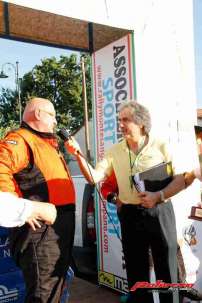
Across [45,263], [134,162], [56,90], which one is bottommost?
[45,263]

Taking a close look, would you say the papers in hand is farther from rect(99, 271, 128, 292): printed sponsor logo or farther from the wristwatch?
rect(99, 271, 128, 292): printed sponsor logo

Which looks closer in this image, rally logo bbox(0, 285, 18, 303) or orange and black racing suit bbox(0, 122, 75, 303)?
orange and black racing suit bbox(0, 122, 75, 303)

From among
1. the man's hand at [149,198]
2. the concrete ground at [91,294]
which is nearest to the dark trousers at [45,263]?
the man's hand at [149,198]

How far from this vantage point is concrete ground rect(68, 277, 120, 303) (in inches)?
151

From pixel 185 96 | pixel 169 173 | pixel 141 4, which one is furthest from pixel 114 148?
pixel 141 4

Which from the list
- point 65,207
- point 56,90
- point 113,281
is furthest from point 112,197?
point 56,90

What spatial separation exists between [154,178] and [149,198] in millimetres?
165

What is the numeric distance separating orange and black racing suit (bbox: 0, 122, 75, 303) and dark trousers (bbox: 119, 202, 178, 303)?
0.57m

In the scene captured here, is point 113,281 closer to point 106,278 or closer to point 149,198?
point 106,278

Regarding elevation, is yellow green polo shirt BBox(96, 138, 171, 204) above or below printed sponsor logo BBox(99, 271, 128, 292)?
above

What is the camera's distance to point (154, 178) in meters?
2.71

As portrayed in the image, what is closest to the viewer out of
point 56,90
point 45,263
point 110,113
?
point 45,263

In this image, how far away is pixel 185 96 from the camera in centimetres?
356

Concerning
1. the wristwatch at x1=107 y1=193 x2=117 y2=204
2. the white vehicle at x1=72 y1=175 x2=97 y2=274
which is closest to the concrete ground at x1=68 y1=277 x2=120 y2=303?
the white vehicle at x1=72 y1=175 x2=97 y2=274
